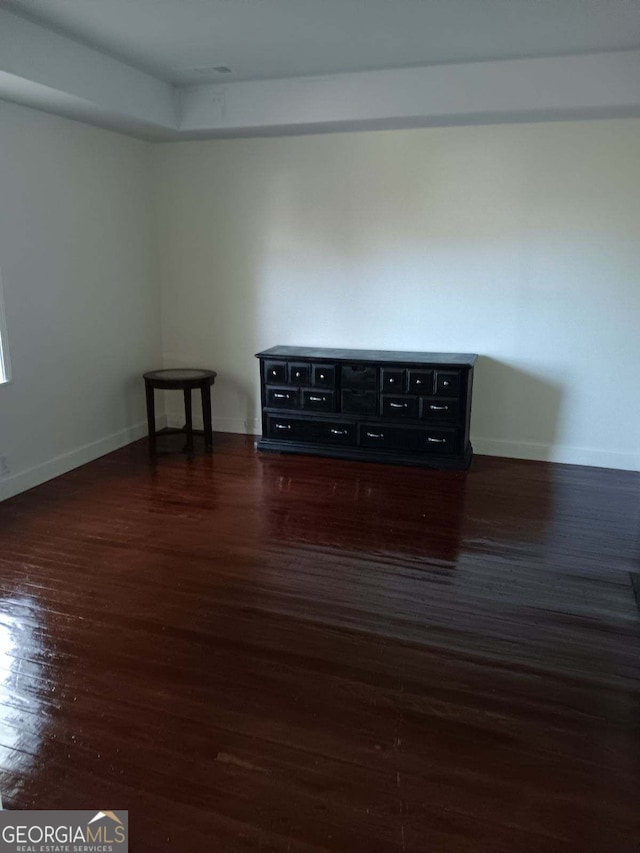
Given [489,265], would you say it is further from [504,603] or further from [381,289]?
[504,603]

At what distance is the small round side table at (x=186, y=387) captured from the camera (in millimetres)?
4918

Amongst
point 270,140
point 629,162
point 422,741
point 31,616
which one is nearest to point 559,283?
point 629,162

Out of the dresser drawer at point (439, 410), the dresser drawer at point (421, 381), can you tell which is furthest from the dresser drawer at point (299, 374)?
the dresser drawer at point (439, 410)

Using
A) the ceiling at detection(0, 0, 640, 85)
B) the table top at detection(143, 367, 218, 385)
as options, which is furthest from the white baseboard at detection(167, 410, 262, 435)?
the ceiling at detection(0, 0, 640, 85)

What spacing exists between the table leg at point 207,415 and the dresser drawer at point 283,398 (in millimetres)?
520

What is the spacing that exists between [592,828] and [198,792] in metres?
1.11

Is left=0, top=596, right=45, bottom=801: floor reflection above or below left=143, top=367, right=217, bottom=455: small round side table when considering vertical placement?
below

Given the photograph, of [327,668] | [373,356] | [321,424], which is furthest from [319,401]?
[327,668]

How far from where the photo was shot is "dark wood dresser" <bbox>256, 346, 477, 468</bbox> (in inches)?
180

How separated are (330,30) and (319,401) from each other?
2392 mm

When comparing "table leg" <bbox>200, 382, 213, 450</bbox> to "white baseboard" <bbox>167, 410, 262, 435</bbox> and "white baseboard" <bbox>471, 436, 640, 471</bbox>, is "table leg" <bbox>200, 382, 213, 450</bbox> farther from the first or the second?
"white baseboard" <bbox>471, 436, 640, 471</bbox>

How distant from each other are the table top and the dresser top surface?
465 millimetres

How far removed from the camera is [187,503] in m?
4.04

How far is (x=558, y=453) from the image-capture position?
484 cm
